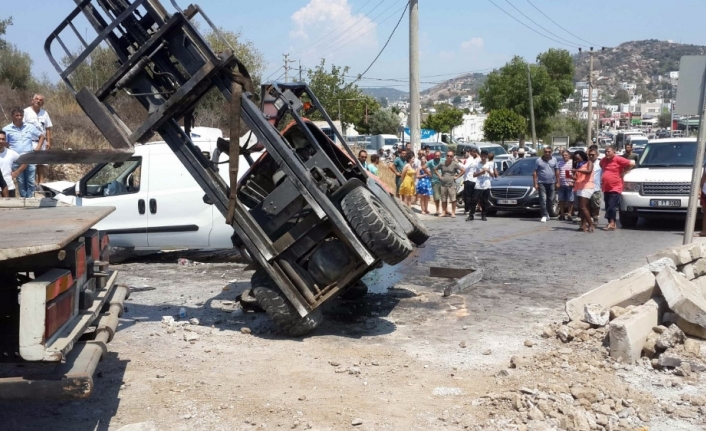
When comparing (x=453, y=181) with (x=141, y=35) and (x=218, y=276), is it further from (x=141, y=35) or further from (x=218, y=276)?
(x=141, y=35)

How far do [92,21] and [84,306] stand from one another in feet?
11.0

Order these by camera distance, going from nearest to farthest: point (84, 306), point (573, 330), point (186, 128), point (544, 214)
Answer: point (84, 306), point (573, 330), point (186, 128), point (544, 214)

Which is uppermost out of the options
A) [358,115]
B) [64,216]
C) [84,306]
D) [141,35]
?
[141,35]

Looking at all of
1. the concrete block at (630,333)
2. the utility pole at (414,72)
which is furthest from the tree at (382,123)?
the concrete block at (630,333)

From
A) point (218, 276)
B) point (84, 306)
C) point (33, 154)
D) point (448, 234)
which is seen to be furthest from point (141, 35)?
point (448, 234)

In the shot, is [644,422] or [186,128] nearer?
[644,422]

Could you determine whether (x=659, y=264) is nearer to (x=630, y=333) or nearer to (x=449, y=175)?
(x=630, y=333)

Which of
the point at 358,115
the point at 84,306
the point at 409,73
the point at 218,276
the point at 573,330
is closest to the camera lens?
the point at 84,306

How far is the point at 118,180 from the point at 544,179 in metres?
10.0

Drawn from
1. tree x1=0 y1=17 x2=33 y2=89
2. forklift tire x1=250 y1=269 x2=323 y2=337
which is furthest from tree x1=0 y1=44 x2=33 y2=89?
forklift tire x1=250 y1=269 x2=323 y2=337

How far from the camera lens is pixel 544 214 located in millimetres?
17344

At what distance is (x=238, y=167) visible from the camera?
6.87 metres

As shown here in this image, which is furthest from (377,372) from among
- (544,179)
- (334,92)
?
(334,92)

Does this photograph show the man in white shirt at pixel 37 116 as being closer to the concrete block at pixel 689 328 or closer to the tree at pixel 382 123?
the concrete block at pixel 689 328
